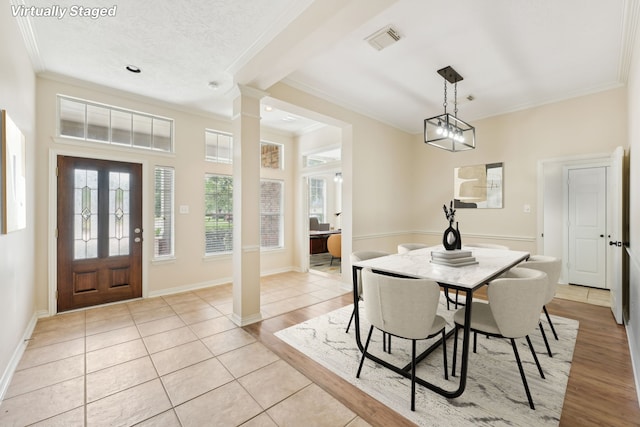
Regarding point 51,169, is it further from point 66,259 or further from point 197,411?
point 197,411

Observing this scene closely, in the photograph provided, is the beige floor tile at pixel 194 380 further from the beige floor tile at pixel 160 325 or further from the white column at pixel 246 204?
the beige floor tile at pixel 160 325

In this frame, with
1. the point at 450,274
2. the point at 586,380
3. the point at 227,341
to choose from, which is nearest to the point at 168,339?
the point at 227,341

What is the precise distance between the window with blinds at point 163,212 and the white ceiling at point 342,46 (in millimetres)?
1163

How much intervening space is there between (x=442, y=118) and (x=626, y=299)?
2.96 m

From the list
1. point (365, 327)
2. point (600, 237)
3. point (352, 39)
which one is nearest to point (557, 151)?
point (600, 237)

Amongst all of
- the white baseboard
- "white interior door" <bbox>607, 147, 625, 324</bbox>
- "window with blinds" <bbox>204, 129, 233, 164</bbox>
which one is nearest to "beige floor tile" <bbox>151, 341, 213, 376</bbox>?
the white baseboard

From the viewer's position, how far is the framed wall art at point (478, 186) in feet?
15.8

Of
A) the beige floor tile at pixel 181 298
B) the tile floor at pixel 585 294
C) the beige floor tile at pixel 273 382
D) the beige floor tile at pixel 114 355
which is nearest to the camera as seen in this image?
the beige floor tile at pixel 273 382

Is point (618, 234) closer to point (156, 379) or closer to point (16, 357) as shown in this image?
point (156, 379)

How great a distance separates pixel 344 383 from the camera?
2107 mm

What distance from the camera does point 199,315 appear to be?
3.49 m

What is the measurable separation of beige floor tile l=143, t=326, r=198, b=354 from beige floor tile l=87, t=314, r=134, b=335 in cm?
57

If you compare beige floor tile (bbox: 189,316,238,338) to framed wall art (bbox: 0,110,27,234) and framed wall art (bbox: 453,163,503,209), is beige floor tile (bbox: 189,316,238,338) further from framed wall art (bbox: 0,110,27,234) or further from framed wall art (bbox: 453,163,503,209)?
framed wall art (bbox: 453,163,503,209)

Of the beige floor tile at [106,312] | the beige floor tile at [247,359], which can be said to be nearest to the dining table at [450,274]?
the beige floor tile at [247,359]
